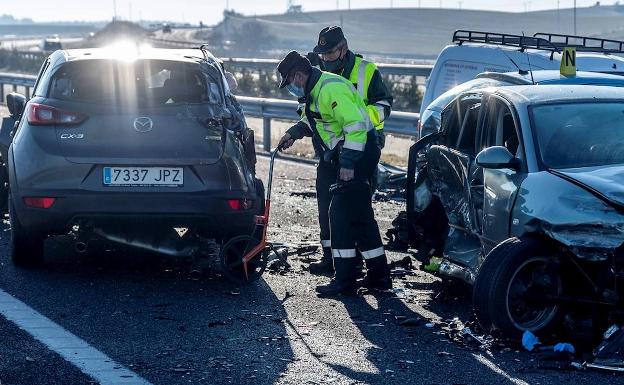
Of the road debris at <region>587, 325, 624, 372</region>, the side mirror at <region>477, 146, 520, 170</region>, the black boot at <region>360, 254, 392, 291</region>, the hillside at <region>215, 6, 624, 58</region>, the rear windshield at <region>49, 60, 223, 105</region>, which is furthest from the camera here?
the hillside at <region>215, 6, 624, 58</region>

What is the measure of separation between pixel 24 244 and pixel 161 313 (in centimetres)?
164

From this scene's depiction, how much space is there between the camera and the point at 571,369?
633cm

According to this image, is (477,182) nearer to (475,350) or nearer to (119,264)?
(475,350)

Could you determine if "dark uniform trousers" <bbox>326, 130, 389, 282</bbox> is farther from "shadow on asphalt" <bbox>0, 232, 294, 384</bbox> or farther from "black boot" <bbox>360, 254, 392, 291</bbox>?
"shadow on asphalt" <bbox>0, 232, 294, 384</bbox>

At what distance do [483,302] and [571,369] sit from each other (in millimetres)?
755

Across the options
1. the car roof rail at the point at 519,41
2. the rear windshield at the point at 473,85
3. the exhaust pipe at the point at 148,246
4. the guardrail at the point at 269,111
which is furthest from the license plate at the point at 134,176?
the guardrail at the point at 269,111

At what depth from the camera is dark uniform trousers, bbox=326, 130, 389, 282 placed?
8.62 m

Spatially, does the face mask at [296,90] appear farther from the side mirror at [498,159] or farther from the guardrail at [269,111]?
the guardrail at [269,111]

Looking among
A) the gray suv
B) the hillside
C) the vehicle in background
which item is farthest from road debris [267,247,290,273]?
the hillside

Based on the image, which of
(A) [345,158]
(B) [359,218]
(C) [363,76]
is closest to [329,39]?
(C) [363,76]

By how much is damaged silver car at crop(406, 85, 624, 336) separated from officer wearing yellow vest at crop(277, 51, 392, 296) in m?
0.52

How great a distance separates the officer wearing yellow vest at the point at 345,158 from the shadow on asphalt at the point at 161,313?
0.59 m

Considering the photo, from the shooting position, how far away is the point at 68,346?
670 centimetres

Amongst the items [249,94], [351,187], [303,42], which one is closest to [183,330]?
[351,187]
